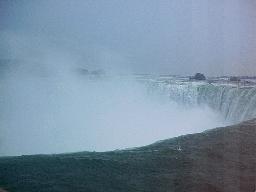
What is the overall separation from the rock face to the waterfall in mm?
10726

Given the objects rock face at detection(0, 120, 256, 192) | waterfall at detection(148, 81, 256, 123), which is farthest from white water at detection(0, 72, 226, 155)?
rock face at detection(0, 120, 256, 192)

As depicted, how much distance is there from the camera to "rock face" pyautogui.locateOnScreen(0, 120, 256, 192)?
5.97m

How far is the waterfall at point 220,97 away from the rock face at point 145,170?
10726 mm

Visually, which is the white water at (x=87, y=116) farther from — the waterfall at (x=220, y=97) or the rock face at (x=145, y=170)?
the rock face at (x=145, y=170)

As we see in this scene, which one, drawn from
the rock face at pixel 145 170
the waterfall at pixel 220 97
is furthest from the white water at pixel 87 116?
the rock face at pixel 145 170

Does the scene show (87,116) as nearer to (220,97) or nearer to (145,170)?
(220,97)

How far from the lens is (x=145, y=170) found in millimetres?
6832

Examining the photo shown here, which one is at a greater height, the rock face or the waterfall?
the waterfall

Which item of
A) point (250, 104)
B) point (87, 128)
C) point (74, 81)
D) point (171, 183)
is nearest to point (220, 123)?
point (250, 104)

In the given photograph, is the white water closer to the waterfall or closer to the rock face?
the waterfall

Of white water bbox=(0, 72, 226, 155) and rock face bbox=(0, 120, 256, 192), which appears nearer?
rock face bbox=(0, 120, 256, 192)

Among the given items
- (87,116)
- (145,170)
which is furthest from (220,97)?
(145,170)

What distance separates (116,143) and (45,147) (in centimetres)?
327

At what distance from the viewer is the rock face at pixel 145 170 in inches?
235
